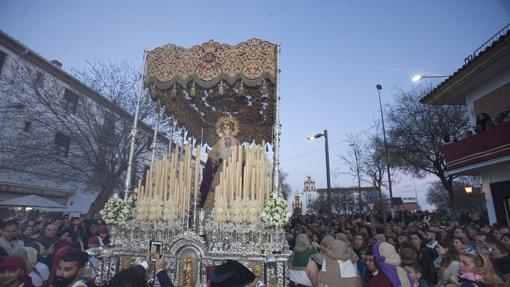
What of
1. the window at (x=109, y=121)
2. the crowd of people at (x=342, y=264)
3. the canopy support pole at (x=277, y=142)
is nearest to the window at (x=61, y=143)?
the window at (x=109, y=121)

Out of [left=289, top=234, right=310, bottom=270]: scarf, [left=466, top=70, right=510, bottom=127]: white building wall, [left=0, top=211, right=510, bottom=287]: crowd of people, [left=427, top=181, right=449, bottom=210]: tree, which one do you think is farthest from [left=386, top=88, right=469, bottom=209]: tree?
[left=427, top=181, right=449, bottom=210]: tree

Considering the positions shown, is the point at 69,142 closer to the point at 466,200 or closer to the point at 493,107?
the point at 493,107

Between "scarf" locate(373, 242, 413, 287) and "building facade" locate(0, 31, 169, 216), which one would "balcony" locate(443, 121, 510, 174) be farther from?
"building facade" locate(0, 31, 169, 216)

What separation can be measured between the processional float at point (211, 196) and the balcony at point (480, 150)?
870 cm

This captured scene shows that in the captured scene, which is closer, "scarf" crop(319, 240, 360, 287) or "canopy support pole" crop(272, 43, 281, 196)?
"scarf" crop(319, 240, 360, 287)

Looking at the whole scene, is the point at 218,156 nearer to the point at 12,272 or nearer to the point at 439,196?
the point at 12,272

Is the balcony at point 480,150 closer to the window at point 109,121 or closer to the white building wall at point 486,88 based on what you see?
the white building wall at point 486,88

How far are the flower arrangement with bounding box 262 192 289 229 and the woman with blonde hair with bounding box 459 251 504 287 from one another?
2.86 m

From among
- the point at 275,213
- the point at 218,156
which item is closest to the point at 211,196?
the point at 218,156

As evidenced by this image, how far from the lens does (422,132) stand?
19188mm

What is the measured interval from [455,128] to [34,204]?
24.7 meters

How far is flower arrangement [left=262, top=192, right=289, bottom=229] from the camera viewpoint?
552 centimetres

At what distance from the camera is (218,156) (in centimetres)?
832

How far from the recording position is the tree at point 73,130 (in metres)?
14.0
